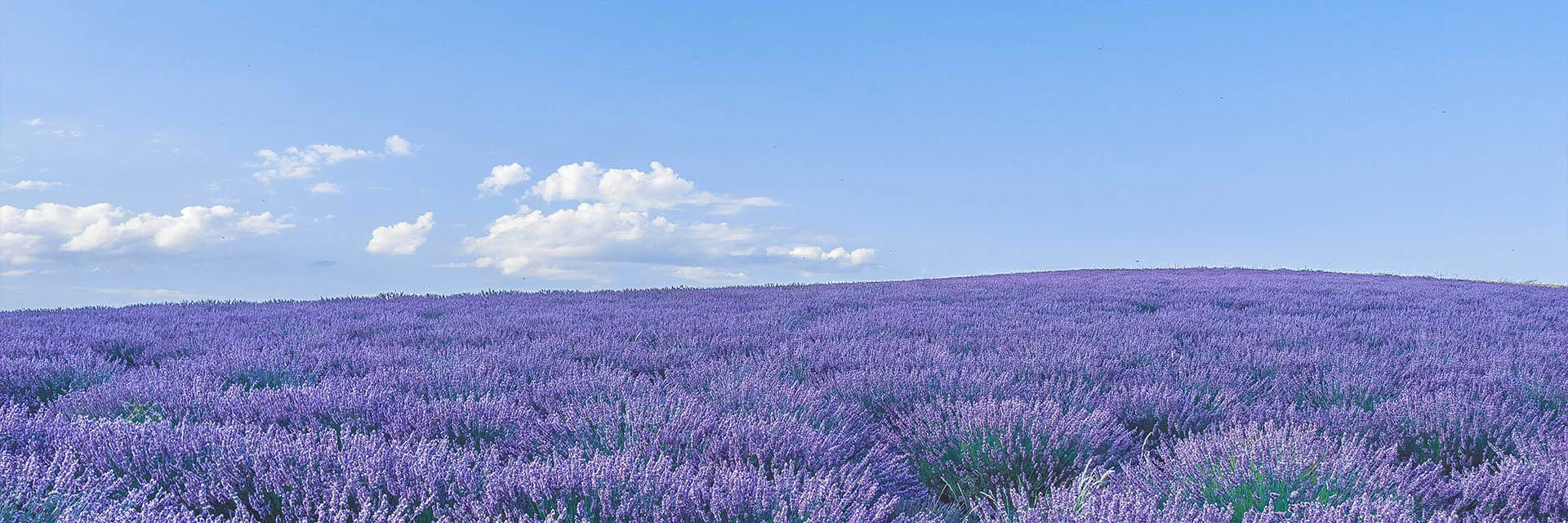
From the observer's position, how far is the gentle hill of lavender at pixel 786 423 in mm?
1643

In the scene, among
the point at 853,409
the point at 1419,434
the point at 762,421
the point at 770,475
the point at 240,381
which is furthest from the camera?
the point at 240,381

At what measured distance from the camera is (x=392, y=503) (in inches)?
66.6

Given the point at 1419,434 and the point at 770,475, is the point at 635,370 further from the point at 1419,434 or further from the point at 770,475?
the point at 1419,434

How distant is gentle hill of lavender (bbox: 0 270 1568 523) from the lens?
1.64 meters

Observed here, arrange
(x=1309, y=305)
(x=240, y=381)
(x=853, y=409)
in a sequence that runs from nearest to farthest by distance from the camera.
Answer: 1. (x=853, y=409)
2. (x=240, y=381)
3. (x=1309, y=305)

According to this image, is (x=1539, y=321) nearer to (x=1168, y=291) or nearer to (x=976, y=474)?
(x=1168, y=291)

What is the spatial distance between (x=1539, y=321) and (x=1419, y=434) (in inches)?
228

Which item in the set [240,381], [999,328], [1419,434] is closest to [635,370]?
[240,381]

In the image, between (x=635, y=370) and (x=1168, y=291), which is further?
(x=1168, y=291)

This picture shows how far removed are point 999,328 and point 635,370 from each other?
104 inches

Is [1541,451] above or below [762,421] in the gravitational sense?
below

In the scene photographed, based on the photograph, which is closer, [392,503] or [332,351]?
[392,503]

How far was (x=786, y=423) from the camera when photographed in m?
2.18

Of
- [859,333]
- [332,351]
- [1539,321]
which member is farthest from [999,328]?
[1539,321]
